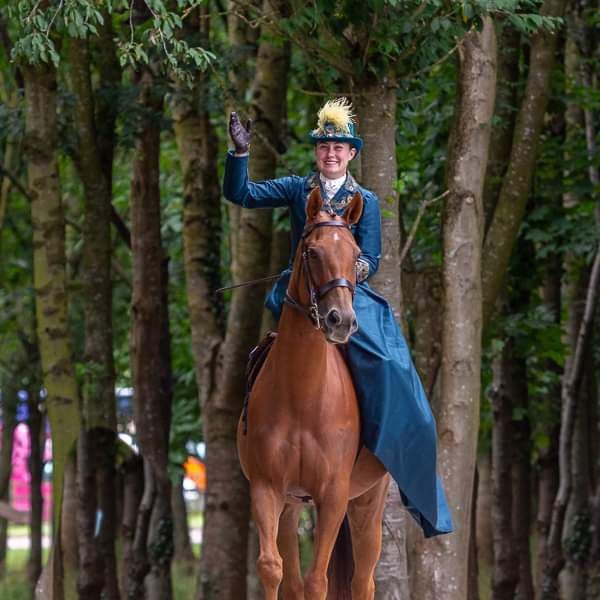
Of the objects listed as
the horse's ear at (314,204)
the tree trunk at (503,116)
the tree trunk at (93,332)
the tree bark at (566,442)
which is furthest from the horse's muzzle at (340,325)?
Result: the tree bark at (566,442)

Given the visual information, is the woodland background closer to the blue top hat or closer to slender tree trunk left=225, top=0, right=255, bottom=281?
slender tree trunk left=225, top=0, right=255, bottom=281

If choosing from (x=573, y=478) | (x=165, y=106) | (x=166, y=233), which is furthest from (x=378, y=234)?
(x=166, y=233)

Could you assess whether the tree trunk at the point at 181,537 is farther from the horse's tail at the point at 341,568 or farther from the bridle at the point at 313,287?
the bridle at the point at 313,287

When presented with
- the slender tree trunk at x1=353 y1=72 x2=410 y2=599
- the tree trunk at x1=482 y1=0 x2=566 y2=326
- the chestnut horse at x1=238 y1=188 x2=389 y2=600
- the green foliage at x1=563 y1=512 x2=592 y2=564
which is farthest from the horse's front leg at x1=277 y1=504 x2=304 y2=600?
the green foliage at x1=563 y1=512 x2=592 y2=564

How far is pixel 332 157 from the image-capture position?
8.53 meters

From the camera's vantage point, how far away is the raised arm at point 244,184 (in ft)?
26.3

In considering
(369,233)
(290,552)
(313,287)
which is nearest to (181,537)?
(290,552)

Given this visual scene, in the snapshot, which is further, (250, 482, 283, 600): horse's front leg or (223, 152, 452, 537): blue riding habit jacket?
(223, 152, 452, 537): blue riding habit jacket

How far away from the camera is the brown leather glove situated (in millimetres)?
7944

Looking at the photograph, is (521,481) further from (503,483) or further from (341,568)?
(341,568)

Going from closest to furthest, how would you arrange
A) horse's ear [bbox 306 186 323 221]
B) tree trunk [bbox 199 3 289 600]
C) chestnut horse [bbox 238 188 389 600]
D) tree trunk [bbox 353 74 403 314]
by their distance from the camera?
chestnut horse [bbox 238 188 389 600], horse's ear [bbox 306 186 323 221], tree trunk [bbox 353 74 403 314], tree trunk [bbox 199 3 289 600]

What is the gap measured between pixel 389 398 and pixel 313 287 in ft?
3.69

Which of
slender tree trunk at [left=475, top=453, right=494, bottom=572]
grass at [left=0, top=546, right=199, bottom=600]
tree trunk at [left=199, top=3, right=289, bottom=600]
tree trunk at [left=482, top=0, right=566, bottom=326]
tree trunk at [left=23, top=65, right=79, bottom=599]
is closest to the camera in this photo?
tree trunk at [left=23, top=65, right=79, bottom=599]

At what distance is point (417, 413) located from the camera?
862 cm
